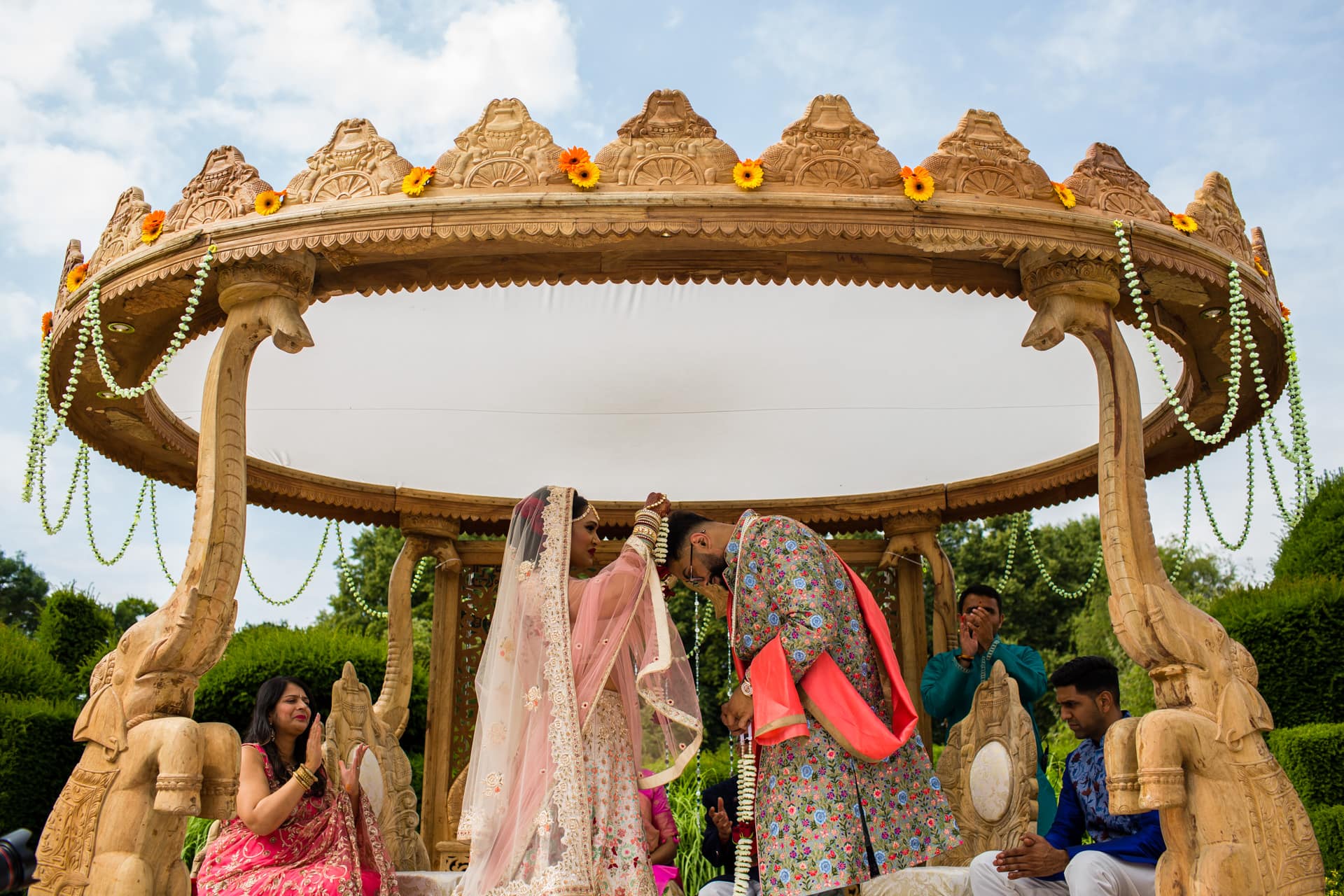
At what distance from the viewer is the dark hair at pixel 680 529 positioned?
3.77 metres

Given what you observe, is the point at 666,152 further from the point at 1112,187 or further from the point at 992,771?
the point at 992,771

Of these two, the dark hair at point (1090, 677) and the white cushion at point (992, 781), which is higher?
the dark hair at point (1090, 677)

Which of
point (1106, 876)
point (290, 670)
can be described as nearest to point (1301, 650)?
point (1106, 876)

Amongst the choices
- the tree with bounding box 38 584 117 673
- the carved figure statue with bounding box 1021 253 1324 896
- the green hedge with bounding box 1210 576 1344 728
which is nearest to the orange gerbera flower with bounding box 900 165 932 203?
the carved figure statue with bounding box 1021 253 1324 896

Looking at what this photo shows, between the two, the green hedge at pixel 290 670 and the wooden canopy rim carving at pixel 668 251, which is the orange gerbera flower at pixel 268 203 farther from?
the green hedge at pixel 290 670

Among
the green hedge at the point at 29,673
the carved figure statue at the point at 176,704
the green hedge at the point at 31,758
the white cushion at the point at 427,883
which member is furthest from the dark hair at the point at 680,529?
the green hedge at the point at 29,673

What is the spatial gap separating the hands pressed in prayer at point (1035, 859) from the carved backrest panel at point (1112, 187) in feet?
7.21

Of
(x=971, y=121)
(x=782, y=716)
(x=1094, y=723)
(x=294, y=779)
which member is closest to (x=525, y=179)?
(x=971, y=121)

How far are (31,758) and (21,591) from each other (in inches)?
528

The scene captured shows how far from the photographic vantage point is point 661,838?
4203 millimetres

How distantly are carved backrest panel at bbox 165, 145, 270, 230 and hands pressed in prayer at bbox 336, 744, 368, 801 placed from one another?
2040 mm

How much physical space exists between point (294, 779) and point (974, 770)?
2.64 metres

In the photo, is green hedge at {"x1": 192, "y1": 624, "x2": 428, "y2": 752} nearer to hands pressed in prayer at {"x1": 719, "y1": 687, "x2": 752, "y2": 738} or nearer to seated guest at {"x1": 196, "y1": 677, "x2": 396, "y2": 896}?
seated guest at {"x1": 196, "y1": 677, "x2": 396, "y2": 896}

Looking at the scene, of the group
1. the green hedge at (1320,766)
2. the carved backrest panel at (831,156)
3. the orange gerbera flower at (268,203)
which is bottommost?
the green hedge at (1320,766)
